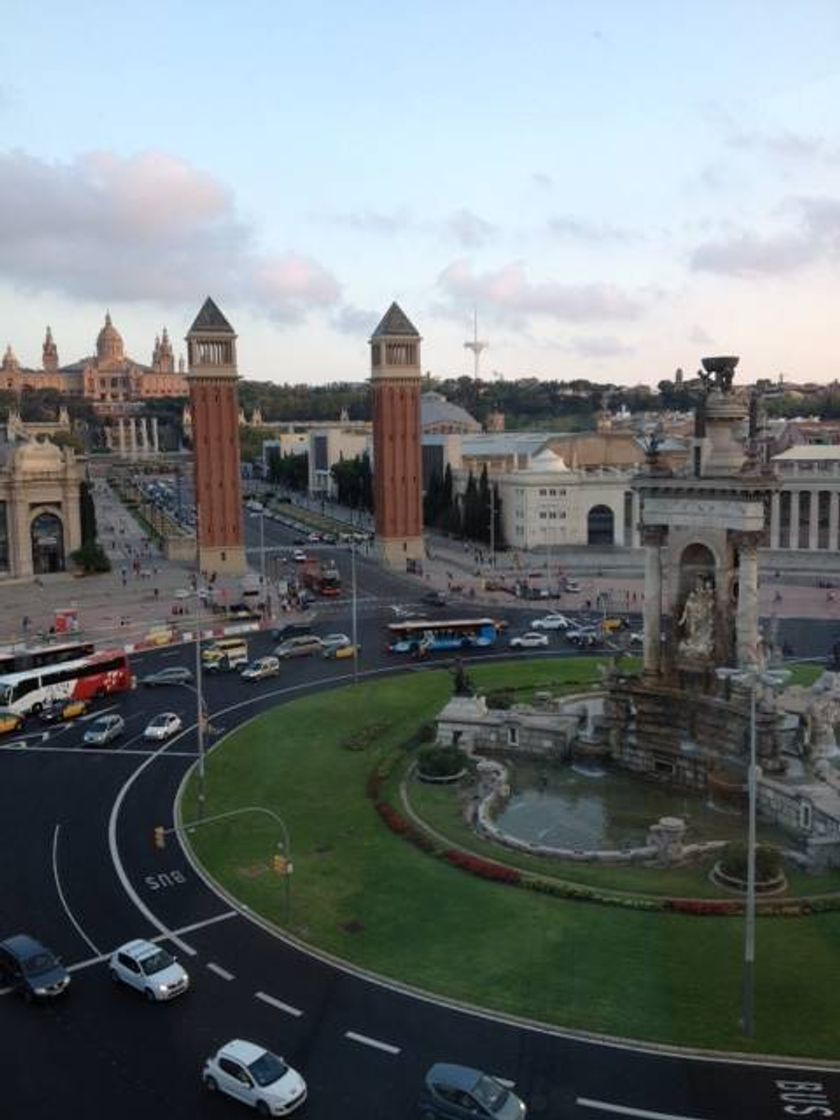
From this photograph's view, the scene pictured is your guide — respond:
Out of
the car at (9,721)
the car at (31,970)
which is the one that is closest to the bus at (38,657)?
the car at (9,721)

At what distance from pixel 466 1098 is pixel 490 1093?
0.48 meters

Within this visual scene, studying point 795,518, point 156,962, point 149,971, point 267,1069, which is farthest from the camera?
point 795,518

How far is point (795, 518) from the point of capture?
4318 inches

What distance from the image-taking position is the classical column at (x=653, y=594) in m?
47.1

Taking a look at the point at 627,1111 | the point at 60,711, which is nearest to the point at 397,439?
the point at 60,711

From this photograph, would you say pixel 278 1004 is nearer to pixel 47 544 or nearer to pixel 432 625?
pixel 432 625

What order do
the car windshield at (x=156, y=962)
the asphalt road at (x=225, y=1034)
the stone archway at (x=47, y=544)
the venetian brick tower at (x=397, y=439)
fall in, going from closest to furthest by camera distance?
1. the asphalt road at (x=225, y=1034)
2. the car windshield at (x=156, y=962)
3. the stone archway at (x=47, y=544)
4. the venetian brick tower at (x=397, y=439)

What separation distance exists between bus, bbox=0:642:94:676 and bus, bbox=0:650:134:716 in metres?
0.89

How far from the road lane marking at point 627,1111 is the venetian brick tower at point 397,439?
91517 millimetres

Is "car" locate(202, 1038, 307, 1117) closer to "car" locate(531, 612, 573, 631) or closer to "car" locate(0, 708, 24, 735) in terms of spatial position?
"car" locate(0, 708, 24, 735)

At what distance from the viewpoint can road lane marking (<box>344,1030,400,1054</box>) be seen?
2452cm

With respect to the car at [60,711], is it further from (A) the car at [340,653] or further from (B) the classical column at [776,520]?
(B) the classical column at [776,520]

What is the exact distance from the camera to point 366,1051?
24.5 metres

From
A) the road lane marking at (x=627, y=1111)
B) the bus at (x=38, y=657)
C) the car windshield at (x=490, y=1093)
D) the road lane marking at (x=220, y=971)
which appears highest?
the bus at (x=38, y=657)
